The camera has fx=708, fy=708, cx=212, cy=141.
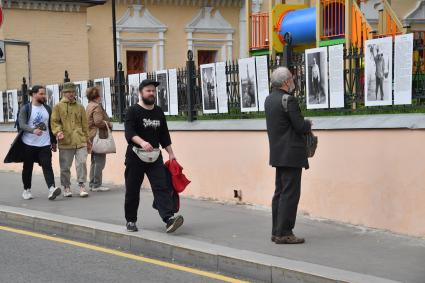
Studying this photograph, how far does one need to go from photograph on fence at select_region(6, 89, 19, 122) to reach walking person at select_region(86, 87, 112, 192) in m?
5.37

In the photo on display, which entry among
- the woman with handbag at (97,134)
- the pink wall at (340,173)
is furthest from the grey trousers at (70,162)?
the pink wall at (340,173)

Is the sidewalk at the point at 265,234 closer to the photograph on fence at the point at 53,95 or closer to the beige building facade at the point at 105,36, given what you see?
the photograph on fence at the point at 53,95

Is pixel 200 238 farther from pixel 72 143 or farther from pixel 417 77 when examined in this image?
pixel 72 143

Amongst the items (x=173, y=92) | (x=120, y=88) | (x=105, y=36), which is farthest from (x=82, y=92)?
(x=105, y=36)

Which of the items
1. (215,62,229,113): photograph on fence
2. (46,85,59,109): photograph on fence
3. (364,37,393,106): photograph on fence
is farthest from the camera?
(46,85,59,109): photograph on fence

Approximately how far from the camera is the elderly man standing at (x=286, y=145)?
712 centimetres

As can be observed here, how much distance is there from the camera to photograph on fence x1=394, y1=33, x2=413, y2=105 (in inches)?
306

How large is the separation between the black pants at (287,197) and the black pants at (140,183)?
1401mm

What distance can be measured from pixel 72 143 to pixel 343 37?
6.10 metres

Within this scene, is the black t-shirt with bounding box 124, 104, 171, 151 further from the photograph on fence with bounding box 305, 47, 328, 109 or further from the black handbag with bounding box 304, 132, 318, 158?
the photograph on fence with bounding box 305, 47, 328, 109

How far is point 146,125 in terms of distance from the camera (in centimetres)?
798

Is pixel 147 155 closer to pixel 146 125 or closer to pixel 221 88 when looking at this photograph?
pixel 146 125

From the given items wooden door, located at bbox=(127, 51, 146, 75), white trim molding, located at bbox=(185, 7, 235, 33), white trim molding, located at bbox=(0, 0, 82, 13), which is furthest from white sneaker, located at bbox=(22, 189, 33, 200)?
white trim molding, located at bbox=(185, 7, 235, 33)

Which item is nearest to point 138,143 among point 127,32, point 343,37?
point 343,37
